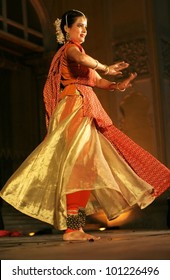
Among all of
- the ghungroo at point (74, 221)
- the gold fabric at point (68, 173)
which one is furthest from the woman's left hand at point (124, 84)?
the ghungroo at point (74, 221)

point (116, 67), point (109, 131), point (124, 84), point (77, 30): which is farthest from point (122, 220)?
point (77, 30)

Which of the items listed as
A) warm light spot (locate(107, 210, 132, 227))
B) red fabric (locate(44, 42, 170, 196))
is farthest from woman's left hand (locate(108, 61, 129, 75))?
warm light spot (locate(107, 210, 132, 227))

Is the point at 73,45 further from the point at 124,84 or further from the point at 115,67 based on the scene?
the point at 124,84

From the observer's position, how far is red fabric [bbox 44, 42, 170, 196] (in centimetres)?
295

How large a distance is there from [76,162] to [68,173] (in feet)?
0.26

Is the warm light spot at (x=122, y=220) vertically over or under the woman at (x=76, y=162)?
under

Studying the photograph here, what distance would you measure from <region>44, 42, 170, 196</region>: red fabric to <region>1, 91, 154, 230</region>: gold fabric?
0.19ft

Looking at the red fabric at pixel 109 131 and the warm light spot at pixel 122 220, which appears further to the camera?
the warm light spot at pixel 122 220

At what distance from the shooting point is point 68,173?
2.75 metres

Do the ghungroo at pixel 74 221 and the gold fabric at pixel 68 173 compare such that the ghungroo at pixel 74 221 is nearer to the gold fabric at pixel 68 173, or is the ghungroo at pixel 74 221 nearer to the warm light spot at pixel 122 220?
the gold fabric at pixel 68 173

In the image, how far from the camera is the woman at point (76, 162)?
2754 millimetres

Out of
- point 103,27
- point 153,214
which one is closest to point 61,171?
point 153,214

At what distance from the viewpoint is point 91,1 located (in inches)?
245

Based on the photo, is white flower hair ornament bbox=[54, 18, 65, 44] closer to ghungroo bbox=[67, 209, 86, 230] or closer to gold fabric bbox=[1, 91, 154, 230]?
gold fabric bbox=[1, 91, 154, 230]
